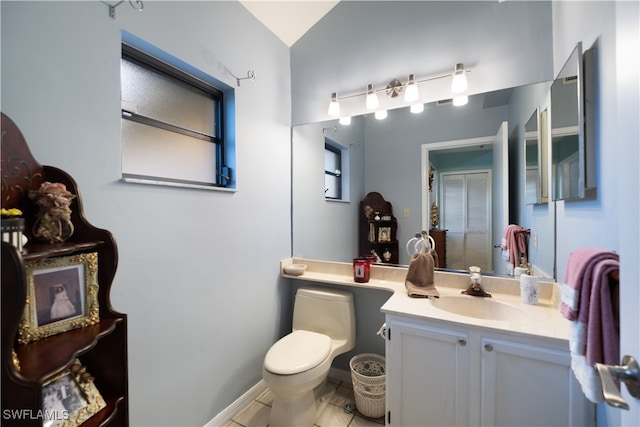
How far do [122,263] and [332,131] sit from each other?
1.65 meters

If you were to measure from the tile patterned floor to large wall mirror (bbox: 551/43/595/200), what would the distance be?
1647 millimetres

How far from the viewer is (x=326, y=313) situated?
77.1 inches

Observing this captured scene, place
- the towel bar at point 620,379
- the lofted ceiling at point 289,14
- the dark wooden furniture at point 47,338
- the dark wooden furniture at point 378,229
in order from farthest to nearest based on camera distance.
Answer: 1. the dark wooden furniture at point 378,229
2. the lofted ceiling at point 289,14
3. the dark wooden furniture at point 47,338
4. the towel bar at point 620,379

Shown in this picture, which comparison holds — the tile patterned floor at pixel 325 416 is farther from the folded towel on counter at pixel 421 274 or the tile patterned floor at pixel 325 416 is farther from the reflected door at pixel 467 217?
the reflected door at pixel 467 217

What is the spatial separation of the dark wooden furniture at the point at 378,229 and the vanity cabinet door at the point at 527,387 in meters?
0.89

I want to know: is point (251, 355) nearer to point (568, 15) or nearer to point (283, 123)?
point (283, 123)

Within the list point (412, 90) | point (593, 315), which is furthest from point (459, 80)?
point (593, 315)

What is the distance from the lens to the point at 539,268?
151 cm

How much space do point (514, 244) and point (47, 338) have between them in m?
2.13

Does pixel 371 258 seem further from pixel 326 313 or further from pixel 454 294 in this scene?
pixel 454 294

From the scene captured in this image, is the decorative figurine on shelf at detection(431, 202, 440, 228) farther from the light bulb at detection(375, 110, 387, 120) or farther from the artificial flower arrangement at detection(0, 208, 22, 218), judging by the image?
the artificial flower arrangement at detection(0, 208, 22, 218)

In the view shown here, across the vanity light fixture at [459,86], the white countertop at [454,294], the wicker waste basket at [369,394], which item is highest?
the vanity light fixture at [459,86]

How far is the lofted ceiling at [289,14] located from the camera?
6.09 ft

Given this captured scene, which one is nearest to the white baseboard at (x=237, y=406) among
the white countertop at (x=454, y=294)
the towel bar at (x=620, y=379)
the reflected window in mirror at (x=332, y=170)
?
the white countertop at (x=454, y=294)
